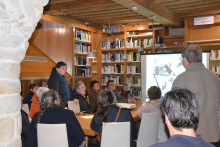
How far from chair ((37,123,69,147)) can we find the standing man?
4.01ft

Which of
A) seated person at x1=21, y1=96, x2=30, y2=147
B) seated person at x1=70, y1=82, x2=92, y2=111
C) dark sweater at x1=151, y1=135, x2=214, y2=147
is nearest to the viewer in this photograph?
dark sweater at x1=151, y1=135, x2=214, y2=147

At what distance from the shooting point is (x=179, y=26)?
24.3ft

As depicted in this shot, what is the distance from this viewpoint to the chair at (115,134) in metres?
2.46

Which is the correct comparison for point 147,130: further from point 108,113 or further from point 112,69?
point 112,69

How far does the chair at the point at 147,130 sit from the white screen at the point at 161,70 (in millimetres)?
3077

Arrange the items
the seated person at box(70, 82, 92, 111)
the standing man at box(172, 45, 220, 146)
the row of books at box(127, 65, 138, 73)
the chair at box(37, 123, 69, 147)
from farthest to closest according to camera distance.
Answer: the row of books at box(127, 65, 138, 73), the seated person at box(70, 82, 92, 111), the chair at box(37, 123, 69, 147), the standing man at box(172, 45, 220, 146)

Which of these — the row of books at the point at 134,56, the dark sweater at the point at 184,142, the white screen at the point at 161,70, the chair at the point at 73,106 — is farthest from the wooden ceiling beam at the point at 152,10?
the dark sweater at the point at 184,142

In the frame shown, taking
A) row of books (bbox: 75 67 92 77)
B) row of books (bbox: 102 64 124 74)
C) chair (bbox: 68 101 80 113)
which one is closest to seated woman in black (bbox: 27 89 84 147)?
chair (bbox: 68 101 80 113)

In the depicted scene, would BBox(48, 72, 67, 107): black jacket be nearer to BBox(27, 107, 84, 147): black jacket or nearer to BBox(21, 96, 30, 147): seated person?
BBox(21, 96, 30, 147): seated person

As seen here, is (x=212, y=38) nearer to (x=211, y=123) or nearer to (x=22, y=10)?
(x=211, y=123)

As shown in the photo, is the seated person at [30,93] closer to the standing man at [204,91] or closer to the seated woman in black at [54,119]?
the seated woman in black at [54,119]

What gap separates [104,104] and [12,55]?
4.80 feet

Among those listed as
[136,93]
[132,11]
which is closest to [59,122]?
[132,11]

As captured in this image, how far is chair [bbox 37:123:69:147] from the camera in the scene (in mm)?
2367
